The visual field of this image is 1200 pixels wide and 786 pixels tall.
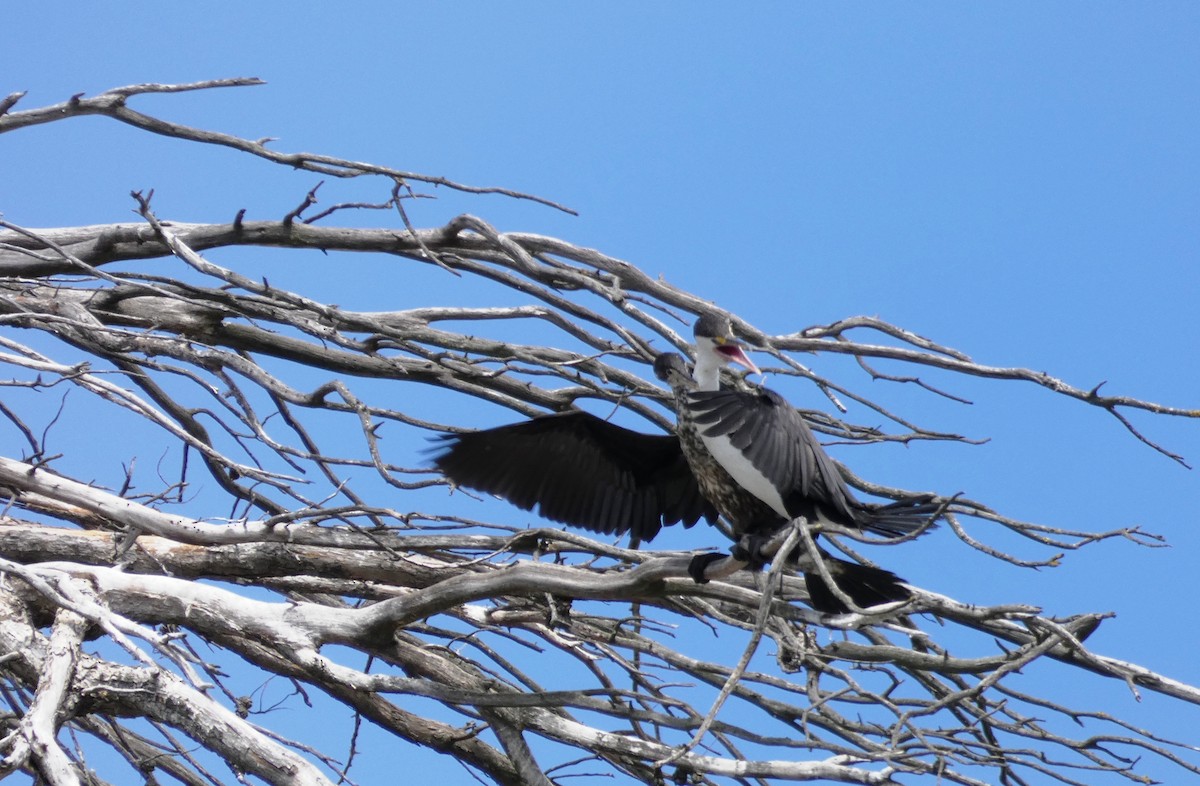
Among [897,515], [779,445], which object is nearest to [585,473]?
[779,445]

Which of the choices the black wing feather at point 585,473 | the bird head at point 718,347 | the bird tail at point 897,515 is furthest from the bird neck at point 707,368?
the bird tail at point 897,515

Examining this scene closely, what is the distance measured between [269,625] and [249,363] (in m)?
0.87

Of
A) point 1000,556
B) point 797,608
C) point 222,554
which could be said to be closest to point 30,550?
point 222,554

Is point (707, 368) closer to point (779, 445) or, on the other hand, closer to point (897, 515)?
point (779, 445)

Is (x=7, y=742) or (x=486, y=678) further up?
(x=486, y=678)

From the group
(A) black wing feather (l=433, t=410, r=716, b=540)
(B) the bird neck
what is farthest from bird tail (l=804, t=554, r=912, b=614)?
(A) black wing feather (l=433, t=410, r=716, b=540)

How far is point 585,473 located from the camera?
4.03m

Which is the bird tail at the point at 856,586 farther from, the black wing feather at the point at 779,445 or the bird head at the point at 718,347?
the bird head at the point at 718,347

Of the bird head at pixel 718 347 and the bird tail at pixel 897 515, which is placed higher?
the bird head at pixel 718 347

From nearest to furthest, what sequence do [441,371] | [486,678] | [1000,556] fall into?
[1000,556] < [486,678] < [441,371]

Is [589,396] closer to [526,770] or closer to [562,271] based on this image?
[562,271]

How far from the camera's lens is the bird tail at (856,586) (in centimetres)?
307

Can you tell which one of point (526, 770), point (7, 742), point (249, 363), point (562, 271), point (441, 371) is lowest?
point (7, 742)

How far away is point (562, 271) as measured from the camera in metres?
4.34
